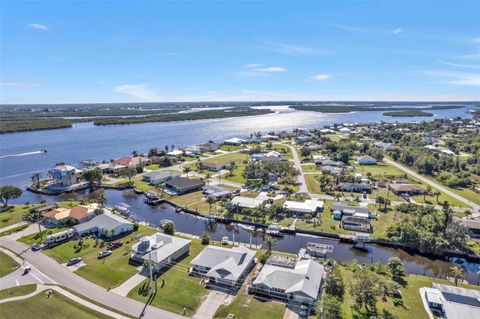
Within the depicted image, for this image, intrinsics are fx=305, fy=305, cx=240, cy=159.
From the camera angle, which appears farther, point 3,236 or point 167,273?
point 3,236

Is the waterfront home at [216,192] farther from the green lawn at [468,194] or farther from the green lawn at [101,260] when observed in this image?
the green lawn at [468,194]

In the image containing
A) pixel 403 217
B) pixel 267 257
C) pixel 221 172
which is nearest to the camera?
pixel 267 257

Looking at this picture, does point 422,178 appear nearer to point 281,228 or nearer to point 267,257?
point 281,228

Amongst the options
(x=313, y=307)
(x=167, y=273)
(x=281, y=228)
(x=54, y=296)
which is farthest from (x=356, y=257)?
(x=54, y=296)

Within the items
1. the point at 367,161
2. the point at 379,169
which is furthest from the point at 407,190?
the point at 367,161

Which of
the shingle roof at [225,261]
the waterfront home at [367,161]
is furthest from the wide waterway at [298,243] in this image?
the waterfront home at [367,161]

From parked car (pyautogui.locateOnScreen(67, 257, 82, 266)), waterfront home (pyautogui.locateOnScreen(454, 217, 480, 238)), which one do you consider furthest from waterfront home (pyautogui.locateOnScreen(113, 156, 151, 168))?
waterfront home (pyautogui.locateOnScreen(454, 217, 480, 238))
